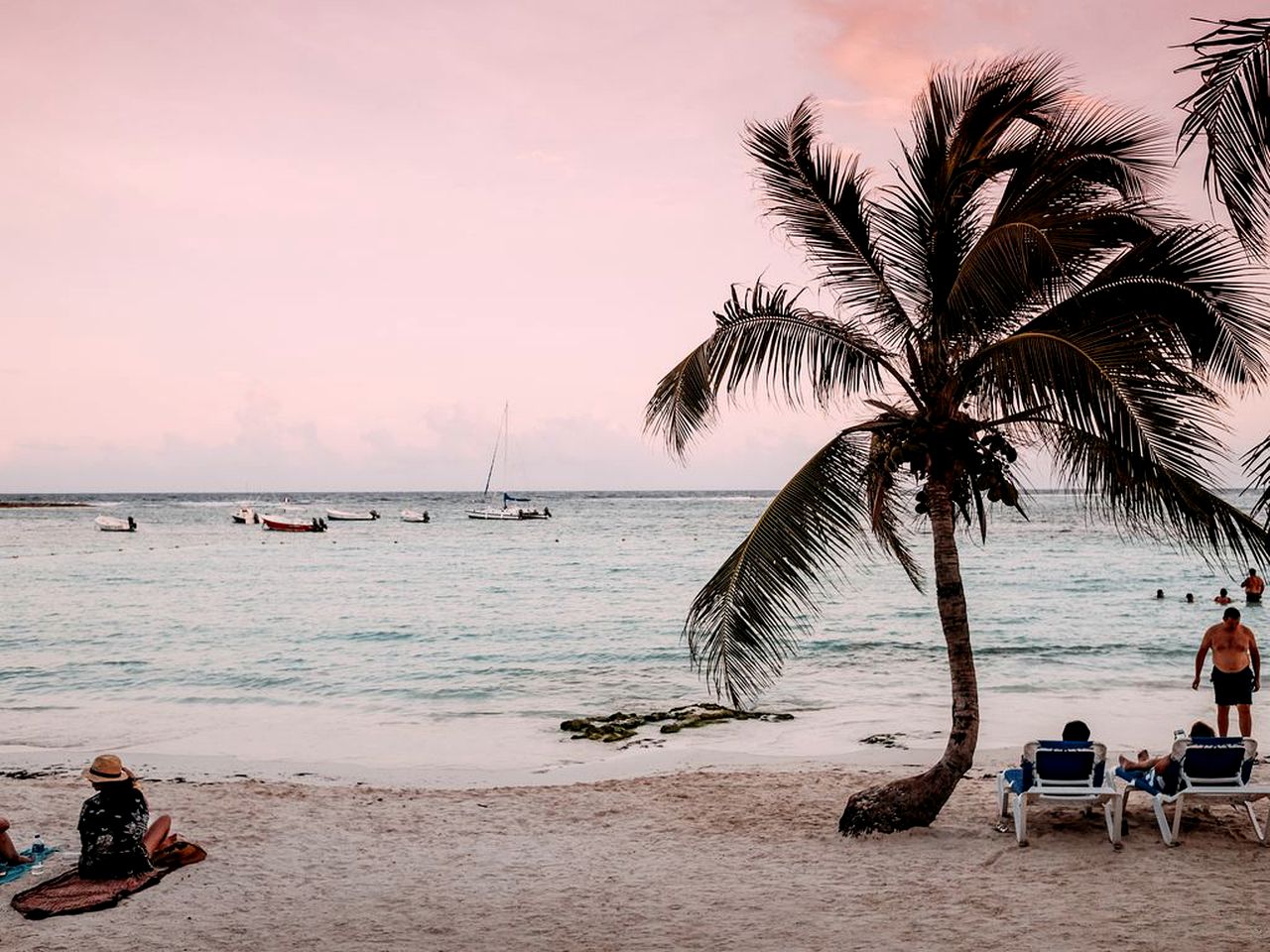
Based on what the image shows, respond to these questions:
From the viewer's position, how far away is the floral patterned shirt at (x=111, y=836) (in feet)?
24.6

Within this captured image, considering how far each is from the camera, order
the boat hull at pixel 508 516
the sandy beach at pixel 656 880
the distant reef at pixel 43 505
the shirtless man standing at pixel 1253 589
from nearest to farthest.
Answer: the sandy beach at pixel 656 880, the shirtless man standing at pixel 1253 589, the boat hull at pixel 508 516, the distant reef at pixel 43 505

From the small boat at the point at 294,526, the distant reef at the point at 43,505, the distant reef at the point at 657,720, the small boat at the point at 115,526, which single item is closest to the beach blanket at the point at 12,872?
the distant reef at the point at 657,720

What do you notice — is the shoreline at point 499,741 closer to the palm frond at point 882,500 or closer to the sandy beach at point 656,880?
the sandy beach at point 656,880

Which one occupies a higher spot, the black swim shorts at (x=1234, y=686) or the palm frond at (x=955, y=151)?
the palm frond at (x=955, y=151)

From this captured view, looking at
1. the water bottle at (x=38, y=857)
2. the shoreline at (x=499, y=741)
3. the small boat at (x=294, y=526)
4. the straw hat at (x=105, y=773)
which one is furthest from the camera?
the small boat at (x=294, y=526)

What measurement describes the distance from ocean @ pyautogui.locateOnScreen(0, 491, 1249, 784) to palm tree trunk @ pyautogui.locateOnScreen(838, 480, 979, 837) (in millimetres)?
4349

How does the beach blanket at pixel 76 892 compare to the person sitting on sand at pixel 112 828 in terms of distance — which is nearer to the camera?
the beach blanket at pixel 76 892

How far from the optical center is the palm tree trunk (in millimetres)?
8500

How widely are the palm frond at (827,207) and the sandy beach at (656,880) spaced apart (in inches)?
177

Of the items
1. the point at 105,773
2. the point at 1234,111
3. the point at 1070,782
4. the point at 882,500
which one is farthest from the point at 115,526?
the point at 1234,111

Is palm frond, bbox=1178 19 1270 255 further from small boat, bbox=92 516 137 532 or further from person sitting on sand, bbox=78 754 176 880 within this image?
small boat, bbox=92 516 137 532

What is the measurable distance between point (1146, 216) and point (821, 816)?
20.1ft

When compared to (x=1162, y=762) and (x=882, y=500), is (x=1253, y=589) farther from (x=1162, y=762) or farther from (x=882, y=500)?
(x=882, y=500)

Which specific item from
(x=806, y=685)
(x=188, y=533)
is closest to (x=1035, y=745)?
(x=806, y=685)
